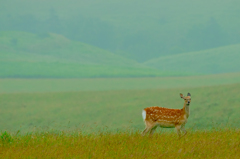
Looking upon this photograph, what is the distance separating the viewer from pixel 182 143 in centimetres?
923

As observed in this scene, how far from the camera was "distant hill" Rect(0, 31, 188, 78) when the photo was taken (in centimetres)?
5528

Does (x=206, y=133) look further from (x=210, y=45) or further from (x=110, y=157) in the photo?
(x=210, y=45)

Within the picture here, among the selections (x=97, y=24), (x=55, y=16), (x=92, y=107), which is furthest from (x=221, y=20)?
(x=92, y=107)

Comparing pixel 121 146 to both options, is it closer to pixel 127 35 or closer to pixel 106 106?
pixel 106 106

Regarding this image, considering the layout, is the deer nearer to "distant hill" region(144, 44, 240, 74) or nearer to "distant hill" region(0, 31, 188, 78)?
"distant hill" region(0, 31, 188, 78)

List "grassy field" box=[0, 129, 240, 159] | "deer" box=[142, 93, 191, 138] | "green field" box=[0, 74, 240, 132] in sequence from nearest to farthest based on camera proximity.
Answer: "grassy field" box=[0, 129, 240, 159] < "deer" box=[142, 93, 191, 138] < "green field" box=[0, 74, 240, 132]

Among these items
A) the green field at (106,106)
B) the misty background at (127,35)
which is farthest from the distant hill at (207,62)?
the green field at (106,106)

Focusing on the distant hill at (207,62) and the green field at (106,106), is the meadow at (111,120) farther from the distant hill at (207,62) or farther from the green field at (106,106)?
the distant hill at (207,62)

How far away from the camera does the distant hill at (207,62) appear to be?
63.2m

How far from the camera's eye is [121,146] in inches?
359

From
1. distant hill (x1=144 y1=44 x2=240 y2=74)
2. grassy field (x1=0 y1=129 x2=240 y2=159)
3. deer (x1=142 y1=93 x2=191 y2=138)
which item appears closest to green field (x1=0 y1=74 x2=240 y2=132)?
grassy field (x1=0 y1=129 x2=240 y2=159)

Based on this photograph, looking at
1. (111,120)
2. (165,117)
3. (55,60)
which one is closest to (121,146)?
(165,117)

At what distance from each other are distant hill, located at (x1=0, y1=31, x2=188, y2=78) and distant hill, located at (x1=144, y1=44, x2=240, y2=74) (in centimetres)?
539

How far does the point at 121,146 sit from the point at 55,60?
59668 millimetres
